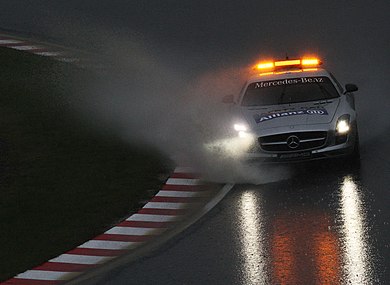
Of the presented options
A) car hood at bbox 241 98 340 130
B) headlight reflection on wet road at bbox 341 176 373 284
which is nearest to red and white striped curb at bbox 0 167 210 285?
car hood at bbox 241 98 340 130

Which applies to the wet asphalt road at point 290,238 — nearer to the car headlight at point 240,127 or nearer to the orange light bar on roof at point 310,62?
the car headlight at point 240,127

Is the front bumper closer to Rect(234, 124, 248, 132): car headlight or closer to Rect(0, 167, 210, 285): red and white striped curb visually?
Rect(234, 124, 248, 132): car headlight

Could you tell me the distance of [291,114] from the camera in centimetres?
1986

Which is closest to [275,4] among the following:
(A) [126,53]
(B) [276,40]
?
(B) [276,40]

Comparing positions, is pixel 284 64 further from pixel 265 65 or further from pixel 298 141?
pixel 298 141

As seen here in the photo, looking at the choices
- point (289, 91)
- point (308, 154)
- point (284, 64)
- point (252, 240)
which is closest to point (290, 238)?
point (252, 240)

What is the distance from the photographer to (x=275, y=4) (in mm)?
35344

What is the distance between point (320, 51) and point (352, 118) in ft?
37.3

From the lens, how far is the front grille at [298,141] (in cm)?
1931

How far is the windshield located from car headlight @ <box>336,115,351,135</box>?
937 millimetres

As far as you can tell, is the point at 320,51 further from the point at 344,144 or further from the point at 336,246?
the point at 336,246

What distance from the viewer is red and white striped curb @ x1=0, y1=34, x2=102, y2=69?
2806 centimetres

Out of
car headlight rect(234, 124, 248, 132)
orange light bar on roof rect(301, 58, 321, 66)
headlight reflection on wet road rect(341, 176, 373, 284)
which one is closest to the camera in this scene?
headlight reflection on wet road rect(341, 176, 373, 284)

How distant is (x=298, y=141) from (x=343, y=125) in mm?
783
